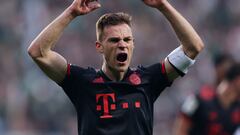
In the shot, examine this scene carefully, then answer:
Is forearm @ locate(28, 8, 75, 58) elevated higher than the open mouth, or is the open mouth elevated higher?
forearm @ locate(28, 8, 75, 58)

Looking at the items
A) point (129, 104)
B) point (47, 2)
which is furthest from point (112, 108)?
point (47, 2)

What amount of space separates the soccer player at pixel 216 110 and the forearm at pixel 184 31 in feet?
11.7

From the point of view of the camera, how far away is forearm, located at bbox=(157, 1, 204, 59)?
28.0ft

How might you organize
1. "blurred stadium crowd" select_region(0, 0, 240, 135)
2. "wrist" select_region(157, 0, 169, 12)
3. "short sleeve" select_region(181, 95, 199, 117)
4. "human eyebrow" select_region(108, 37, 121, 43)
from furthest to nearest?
"blurred stadium crowd" select_region(0, 0, 240, 135)
"short sleeve" select_region(181, 95, 199, 117)
"human eyebrow" select_region(108, 37, 121, 43)
"wrist" select_region(157, 0, 169, 12)

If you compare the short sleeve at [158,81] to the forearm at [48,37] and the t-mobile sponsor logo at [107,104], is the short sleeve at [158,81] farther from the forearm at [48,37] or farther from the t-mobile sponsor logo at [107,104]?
the forearm at [48,37]

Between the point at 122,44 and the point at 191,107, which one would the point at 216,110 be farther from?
the point at 122,44

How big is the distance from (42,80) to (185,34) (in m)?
9.47

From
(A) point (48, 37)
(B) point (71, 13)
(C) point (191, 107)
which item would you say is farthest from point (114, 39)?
(C) point (191, 107)

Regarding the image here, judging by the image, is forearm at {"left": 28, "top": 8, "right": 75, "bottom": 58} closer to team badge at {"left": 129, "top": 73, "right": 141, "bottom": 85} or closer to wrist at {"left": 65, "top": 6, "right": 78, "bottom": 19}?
wrist at {"left": 65, "top": 6, "right": 78, "bottom": 19}

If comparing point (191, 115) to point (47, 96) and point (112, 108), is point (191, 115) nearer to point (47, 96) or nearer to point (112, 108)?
point (112, 108)

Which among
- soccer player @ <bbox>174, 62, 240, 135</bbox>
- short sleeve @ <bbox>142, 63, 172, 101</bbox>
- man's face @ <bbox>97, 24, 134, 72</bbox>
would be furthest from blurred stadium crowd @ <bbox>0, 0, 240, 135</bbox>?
man's face @ <bbox>97, 24, 134, 72</bbox>

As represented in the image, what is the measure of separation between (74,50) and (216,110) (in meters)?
6.46

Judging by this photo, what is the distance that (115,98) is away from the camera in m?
8.62

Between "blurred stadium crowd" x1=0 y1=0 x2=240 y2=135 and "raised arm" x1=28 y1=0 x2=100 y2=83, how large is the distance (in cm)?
830
